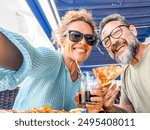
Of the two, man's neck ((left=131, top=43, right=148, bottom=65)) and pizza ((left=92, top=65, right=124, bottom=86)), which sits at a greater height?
man's neck ((left=131, top=43, right=148, bottom=65))

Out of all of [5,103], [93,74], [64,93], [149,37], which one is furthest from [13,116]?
[149,37]

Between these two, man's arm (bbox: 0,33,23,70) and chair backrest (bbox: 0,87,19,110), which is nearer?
man's arm (bbox: 0,33,23,70)

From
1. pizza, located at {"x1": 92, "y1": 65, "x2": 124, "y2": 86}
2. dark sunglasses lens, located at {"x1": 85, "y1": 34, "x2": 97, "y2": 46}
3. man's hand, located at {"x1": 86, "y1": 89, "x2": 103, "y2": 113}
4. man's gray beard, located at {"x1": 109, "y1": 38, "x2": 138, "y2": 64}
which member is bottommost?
man's hand, located at {"x1": 86, "y1": 89, "x2": 103, "y2": 113}

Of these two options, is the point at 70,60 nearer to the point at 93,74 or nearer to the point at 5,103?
the point at 93,74

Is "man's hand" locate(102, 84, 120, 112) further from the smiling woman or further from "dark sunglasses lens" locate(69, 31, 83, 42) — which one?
"dark sunglasses lens" locate(69, 31, 83, 42)

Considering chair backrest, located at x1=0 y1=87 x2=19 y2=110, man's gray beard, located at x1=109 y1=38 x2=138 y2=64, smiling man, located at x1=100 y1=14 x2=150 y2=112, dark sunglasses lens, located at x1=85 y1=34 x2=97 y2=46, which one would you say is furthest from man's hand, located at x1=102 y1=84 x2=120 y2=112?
chair backrest, located at x1=0 y1=87 x2=19 y2=110

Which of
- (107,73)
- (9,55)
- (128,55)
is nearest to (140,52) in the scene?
(128,55)

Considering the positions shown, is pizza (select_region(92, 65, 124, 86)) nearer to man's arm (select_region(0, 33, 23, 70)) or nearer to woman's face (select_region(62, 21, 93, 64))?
woman's face (select_region(62, 21, 93, 64))

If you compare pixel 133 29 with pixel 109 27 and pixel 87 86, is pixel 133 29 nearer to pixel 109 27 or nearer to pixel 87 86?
pixel 109 27
